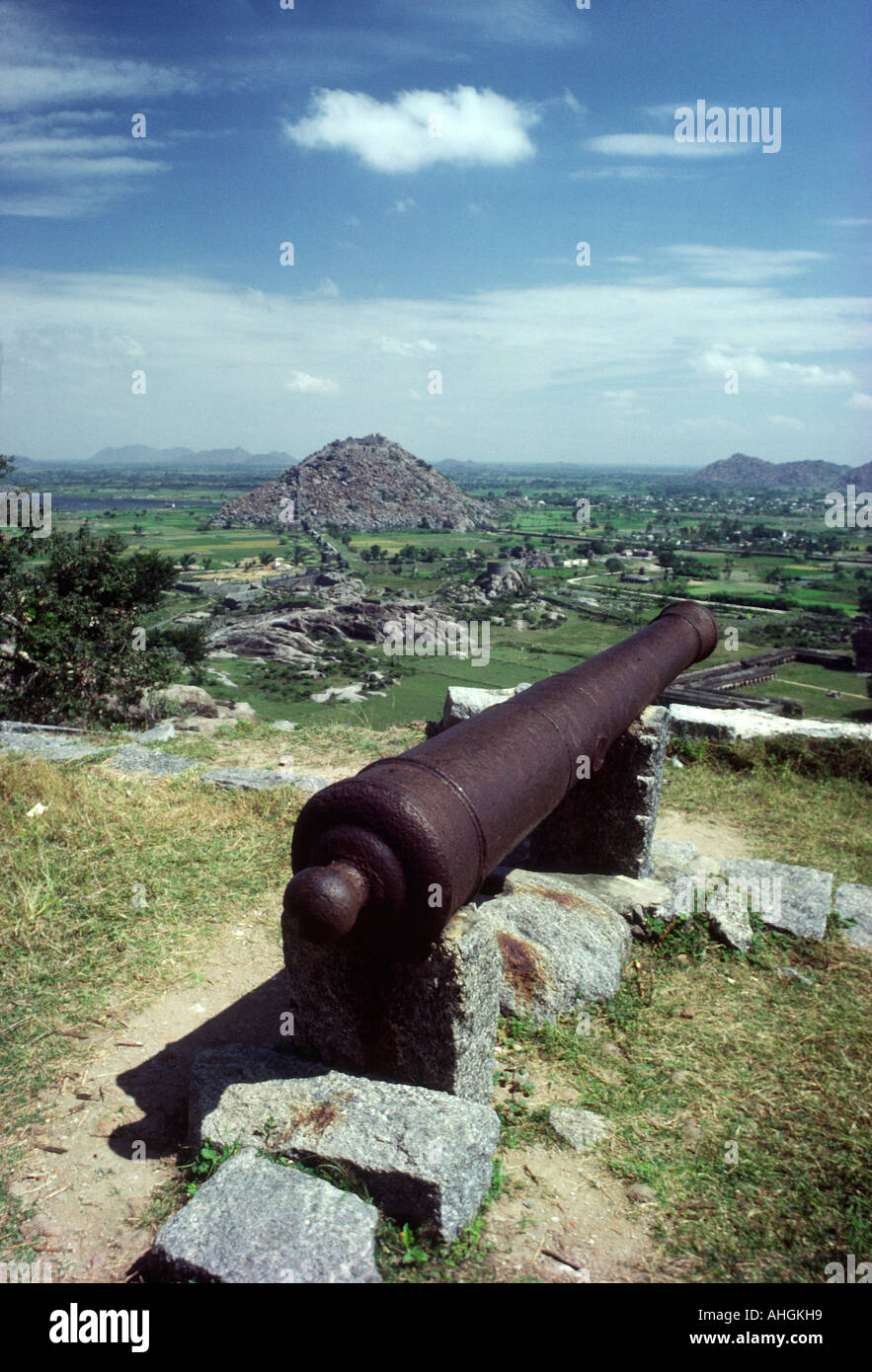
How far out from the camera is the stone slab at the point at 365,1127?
284cm

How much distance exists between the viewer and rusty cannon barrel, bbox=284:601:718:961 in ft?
9.32

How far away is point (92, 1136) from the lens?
338cm

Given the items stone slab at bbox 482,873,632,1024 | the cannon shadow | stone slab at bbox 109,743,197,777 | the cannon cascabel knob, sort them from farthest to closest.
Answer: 1. stone slab at bbox 109,743,197,777
2. stone slab at bbox 482,873,632,1024
3. the cannon shadow
4. the cannon cascabel knob

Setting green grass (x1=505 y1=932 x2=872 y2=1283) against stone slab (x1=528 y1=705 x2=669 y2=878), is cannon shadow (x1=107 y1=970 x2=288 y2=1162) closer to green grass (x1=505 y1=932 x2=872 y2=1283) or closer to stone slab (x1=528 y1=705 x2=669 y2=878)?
green grass (x1=505 y1=932 x2=872 y2=1283)

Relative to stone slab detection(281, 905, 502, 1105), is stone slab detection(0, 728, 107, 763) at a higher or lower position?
higher

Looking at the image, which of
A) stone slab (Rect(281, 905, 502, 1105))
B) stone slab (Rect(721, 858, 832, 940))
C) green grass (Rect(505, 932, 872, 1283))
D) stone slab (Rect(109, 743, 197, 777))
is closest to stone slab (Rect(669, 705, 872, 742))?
stone slab (Rect(721, 858, 832, 940))

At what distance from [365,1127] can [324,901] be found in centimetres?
97

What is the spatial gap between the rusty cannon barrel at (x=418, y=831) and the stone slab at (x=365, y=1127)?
0.56 metres

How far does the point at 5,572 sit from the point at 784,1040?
11604mm

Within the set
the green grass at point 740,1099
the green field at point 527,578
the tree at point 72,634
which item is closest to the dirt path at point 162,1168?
the green grass at point 740,1099

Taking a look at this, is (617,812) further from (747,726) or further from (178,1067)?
(747,726)

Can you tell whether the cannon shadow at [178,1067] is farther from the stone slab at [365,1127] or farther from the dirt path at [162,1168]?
the stone slab at [365,1127]

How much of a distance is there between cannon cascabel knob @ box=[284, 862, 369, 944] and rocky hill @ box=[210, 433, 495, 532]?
368 feet
